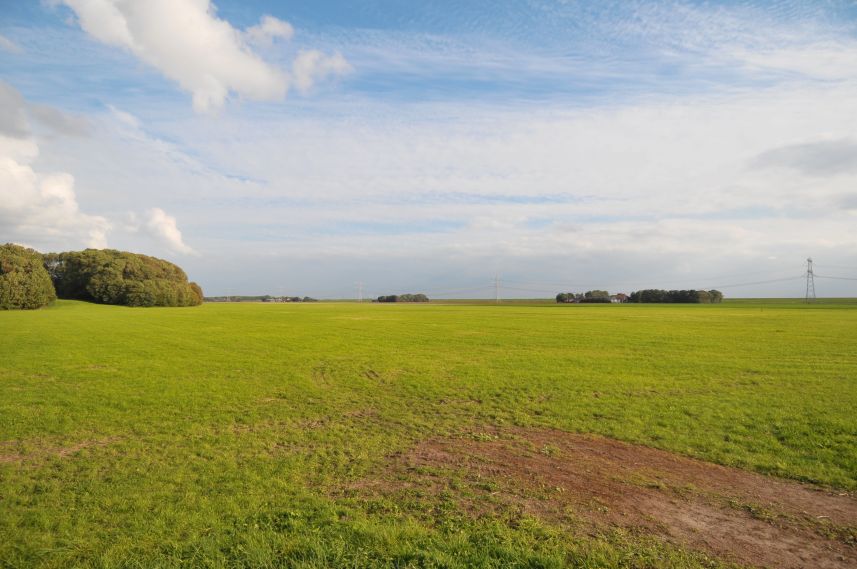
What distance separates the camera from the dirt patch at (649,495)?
260 inches

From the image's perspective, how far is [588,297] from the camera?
529 feet

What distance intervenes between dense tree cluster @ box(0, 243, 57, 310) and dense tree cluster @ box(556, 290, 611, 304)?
146490 millimetres

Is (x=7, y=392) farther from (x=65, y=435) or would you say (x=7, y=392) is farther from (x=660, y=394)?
(x=660, y=394)

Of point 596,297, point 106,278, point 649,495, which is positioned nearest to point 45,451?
point 649,495

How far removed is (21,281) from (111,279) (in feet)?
62.4

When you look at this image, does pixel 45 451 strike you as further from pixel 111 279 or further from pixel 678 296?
pixel 678 296

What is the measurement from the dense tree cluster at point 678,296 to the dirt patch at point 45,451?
16450 cm

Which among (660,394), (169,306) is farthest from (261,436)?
(169,306)

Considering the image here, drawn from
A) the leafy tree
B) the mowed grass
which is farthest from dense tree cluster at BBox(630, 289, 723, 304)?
the mowed grass

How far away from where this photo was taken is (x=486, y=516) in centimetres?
720

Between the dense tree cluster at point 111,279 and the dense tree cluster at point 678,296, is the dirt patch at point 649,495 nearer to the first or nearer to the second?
the dense tree cluster at point 111,279

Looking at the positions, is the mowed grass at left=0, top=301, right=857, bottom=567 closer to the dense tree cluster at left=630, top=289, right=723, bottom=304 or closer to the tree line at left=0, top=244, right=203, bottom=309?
the tree line at left=0, top=244, right=203, bottom=309

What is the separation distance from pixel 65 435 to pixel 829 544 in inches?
627

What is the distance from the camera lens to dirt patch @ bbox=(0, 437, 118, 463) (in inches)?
384
